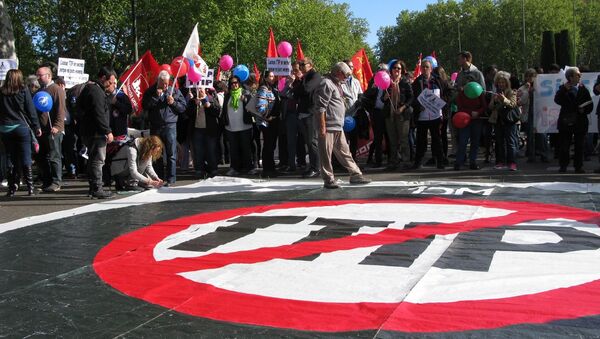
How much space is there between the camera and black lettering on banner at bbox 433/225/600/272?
4.85 m

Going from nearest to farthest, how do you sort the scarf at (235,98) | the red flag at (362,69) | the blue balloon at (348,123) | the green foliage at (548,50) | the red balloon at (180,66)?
the red balloon at (180,66) → the blue balloon at (348,123) → the scarf at (235,98) → the red flag at (362,69) → the green foliage at (548,50)

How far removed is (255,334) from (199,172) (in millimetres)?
8762

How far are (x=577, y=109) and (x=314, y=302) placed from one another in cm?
798

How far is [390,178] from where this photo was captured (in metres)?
10.4

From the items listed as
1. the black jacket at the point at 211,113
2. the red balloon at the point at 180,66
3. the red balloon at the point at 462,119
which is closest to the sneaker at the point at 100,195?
the red balloon at the point at 180,66

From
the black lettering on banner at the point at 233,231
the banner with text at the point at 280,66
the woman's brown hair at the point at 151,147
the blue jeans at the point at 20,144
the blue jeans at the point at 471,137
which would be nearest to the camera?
the black lettering on banner at the point at 233,231

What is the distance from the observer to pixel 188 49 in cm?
1146

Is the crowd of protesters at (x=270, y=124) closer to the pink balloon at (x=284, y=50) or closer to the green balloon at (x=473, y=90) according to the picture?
the green balloon at (x=473, y=90)

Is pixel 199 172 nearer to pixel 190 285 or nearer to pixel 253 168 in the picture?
pixel 253 168

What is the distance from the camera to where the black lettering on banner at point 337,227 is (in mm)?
5941

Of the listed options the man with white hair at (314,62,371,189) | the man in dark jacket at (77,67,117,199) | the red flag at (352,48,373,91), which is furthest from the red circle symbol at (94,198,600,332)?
the red flag at (352,48,373,91)

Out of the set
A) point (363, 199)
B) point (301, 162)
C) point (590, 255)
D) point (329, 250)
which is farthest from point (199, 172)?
point (590, 255)

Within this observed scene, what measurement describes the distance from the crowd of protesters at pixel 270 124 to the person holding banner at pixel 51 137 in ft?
0.06

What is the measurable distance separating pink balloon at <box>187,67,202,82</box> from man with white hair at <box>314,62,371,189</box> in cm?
306
